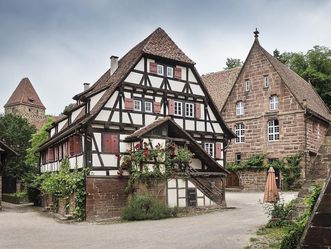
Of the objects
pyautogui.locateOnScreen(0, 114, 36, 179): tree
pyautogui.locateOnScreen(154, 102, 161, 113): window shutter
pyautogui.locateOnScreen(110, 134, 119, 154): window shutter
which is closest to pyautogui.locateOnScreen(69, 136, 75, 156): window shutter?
pyautogui.locateOnScreen(110, 134, 119, 154): window shutter

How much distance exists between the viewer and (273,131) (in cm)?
3556

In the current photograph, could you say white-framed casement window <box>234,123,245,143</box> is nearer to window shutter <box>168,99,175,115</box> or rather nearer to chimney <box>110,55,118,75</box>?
window shutter <box>168,99,175,115</box>

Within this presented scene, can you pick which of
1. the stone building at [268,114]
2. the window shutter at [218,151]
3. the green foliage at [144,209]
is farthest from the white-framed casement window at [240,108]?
the green foliage at [144,209]

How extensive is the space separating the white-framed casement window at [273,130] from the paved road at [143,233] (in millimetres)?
15340

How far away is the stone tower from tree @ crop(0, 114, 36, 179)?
2457 cm

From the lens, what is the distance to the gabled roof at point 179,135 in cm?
Answer: 2140

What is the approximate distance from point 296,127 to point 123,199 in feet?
58.4

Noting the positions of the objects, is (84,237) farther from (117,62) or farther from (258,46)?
(258,46)

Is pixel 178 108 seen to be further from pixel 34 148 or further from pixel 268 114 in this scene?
pixel 34 148

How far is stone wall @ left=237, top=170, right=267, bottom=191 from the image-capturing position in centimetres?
Result: 3506

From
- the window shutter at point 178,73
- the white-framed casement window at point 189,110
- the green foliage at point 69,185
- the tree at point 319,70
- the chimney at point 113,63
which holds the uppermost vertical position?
the tree at point 319,70

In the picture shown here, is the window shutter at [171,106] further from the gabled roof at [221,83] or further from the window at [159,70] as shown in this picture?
the gabled roof at [221,83]

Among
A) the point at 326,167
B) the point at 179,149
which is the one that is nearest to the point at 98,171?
the point at 179,149

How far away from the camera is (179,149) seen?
22203mm
